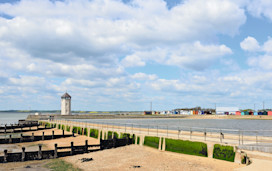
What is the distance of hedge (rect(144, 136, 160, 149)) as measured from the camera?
94.6 ft

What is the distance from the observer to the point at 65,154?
27.8 metres

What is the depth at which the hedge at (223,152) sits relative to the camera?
2097 centimetres

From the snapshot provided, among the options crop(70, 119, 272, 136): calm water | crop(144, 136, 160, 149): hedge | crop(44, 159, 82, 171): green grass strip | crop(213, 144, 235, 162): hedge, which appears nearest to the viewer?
crop(213, 144, 235, 162): hedge

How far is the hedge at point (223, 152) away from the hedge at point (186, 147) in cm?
112

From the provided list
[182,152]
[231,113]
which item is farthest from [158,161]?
[231,113]

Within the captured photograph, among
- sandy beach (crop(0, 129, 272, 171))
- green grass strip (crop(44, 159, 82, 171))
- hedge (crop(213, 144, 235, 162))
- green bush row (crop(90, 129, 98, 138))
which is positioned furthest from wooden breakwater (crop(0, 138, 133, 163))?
hedge (crop(213, 144, 235, 162))

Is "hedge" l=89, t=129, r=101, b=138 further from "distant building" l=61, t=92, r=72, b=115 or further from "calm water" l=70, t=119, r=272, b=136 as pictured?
"distant building" l=61, t=92, r=72, b=115

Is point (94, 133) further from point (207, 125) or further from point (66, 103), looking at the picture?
point (66, 103)

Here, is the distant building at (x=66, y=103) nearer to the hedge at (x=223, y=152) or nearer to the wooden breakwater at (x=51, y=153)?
the wooden breakwater at (x=51, y=153)

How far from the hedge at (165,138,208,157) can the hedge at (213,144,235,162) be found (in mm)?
1117

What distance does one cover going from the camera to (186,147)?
25188mm

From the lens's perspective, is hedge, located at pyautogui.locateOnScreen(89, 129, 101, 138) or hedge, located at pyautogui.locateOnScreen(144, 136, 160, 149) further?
hedge, located at pyautogui.locateOnScreen(89, 129, 101, 138)

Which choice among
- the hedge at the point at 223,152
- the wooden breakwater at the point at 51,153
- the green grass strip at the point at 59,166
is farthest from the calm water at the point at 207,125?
the green grass strip at the point at 59,166

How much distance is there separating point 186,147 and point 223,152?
4.39 metres
